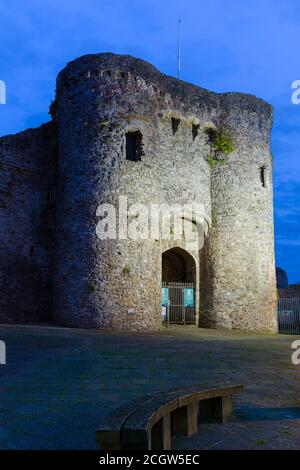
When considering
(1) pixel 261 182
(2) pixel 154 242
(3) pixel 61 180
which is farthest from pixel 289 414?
(1) pixel 261 182

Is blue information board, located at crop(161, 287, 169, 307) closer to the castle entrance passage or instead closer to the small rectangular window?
the castle entrance passage

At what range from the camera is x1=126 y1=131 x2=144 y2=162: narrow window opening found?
1697cm

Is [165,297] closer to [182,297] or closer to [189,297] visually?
[182,297]

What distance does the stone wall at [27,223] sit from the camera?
16844mm

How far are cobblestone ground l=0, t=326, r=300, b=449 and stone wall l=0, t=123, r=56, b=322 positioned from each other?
5.29 meters

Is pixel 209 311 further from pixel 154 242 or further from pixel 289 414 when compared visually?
pixel 289 414

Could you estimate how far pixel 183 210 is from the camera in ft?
62.0

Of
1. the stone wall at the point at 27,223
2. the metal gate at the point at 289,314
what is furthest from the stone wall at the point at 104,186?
the metal gate at the point at 289,314

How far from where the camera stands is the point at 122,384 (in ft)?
20.4

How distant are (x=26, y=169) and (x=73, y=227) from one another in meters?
3.08

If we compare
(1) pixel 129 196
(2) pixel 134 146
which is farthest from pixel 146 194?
(2) pixel 134 146

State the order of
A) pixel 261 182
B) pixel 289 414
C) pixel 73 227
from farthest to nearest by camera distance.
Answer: pixel 261 182 → pixel 73 227 → pixel 289 414

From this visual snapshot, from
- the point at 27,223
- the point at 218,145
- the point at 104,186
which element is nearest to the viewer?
the point at 104,186

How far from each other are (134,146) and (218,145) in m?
4.49
